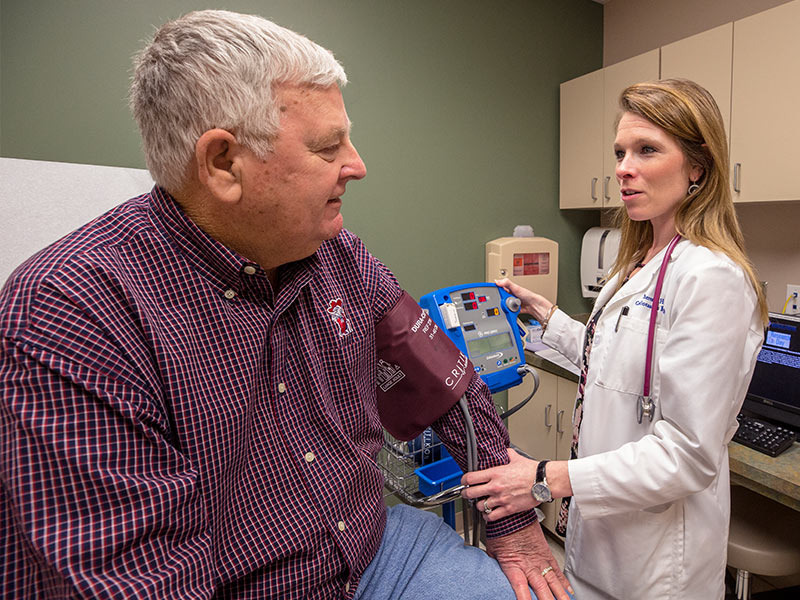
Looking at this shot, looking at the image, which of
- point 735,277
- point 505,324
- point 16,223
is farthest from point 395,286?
point 16,223

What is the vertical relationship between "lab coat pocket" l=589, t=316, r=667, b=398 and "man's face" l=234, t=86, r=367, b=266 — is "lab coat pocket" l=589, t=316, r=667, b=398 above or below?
below

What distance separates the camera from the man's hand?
3.14ft

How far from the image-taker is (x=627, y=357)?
4.00 feet

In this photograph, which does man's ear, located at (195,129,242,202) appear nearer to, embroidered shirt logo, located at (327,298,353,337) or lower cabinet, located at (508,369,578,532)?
embroidered shirt logo, located at (327,298,353,337)

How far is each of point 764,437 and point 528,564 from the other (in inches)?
43.3

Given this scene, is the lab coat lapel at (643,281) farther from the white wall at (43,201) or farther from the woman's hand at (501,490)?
the white wall at (43,201)

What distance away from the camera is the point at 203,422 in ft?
2.36

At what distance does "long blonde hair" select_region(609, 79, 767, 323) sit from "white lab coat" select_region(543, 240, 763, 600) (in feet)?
0.27

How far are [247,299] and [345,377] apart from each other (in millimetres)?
235

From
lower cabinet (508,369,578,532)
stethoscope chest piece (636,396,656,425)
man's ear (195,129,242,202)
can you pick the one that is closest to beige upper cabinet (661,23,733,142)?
lower cabinet (508,369,578,532)

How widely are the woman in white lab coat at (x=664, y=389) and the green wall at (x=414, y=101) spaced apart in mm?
1301

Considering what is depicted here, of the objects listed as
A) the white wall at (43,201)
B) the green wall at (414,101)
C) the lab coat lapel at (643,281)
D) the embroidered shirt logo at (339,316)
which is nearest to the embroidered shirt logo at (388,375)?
the embroidered shirt logo at (339,316)

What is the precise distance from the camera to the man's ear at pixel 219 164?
737mm

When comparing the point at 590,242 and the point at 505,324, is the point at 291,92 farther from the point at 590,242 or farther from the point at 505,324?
the point at 590,242
